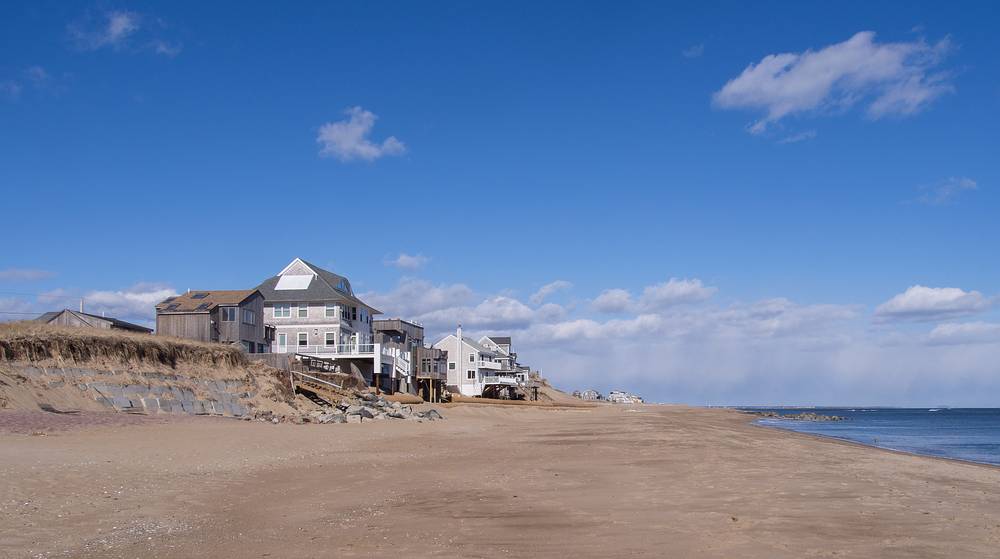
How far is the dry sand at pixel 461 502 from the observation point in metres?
9.63

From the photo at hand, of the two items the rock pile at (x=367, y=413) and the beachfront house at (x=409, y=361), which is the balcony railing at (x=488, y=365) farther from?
the rock pile at (x=367, y=413)

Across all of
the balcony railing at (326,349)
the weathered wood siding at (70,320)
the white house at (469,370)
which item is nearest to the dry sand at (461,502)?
the weathered wood siding at (70,320)

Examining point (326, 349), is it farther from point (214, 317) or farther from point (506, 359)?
point (506, 359)

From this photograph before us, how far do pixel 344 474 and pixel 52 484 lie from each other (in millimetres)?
6414

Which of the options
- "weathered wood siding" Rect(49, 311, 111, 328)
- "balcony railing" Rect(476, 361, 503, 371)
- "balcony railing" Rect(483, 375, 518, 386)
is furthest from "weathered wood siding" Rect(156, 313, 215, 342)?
"balcony railing" Rect(483, 375, 518, 386)

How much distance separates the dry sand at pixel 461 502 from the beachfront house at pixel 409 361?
129 ft

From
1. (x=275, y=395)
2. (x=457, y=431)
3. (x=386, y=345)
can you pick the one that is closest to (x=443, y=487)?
(x=457, y=431)

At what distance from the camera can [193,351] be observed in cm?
3844

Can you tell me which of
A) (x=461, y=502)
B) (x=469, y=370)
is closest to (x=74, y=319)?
(x=461, y=502)

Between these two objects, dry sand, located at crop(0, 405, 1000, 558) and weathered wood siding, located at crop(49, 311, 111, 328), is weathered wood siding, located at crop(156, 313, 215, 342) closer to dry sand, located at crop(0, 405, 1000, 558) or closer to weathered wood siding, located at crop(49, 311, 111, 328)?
weathered wood siding, located at crop(49, 311, 111, 328)

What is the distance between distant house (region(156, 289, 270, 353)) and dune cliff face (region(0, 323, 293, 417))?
7.33 metres

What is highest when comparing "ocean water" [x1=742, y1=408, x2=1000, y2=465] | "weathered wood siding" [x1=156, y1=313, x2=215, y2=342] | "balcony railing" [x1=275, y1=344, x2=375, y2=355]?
"weathered wood siding" [x1=156, y1=313, x2=215, y2=342]

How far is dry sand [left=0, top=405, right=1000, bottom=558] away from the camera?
31.6 feet

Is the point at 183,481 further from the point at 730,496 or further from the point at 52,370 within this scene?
the point at 52,370
